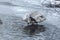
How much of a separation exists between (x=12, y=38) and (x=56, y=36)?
1.82m

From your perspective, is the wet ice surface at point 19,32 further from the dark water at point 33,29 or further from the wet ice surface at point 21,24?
the dark water at point 33,29

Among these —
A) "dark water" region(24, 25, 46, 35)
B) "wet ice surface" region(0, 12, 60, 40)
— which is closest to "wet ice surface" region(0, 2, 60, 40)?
"wet ice surface" region(0, 12, 60, 40)

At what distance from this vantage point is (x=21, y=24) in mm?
11109

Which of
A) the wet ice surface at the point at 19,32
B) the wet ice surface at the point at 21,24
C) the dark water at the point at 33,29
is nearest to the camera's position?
the wet ice surface at the point at 19,32

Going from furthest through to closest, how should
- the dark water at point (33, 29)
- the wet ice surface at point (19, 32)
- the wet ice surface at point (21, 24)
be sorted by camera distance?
the dark water at point (33, 29) < the wet ice surface at point (21, 24) < the wet ice surface at point (19, 32)

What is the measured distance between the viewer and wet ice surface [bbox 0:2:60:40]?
32.2 ft

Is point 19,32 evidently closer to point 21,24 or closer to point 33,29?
point 33,29

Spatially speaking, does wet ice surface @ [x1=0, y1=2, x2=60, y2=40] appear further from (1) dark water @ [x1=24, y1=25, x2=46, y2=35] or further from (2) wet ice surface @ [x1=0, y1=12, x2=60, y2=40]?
(1) dark water @ [x1=24, y1=25, x2=46, y2=35]

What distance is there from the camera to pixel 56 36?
9.94m

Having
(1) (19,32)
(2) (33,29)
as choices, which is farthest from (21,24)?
(1) (19,32)

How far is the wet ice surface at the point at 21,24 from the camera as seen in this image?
9.82 m

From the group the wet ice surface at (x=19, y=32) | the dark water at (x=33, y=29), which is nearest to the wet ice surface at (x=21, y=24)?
the wet ice surface at (x=19, y=32)

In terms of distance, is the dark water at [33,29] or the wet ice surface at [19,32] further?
the dark water at [33,29]

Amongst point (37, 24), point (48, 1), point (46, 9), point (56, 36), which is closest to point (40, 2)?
point (48, 1)
